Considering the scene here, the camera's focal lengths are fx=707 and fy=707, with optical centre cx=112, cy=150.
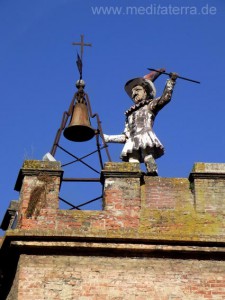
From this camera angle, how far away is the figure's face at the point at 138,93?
42.9 ft

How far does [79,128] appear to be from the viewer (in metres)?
12.6

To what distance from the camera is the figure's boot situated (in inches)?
464

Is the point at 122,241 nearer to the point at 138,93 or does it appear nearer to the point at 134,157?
the point at 134,157

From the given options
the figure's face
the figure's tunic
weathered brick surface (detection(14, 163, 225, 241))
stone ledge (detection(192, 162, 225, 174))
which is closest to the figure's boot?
the figure's tunic

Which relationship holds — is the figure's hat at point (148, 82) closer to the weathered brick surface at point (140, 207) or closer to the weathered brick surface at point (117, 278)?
the weathered brick surface at point (140, 207)

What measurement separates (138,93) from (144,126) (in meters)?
0.88

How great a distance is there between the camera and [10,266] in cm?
1070

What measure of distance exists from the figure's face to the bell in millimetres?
970

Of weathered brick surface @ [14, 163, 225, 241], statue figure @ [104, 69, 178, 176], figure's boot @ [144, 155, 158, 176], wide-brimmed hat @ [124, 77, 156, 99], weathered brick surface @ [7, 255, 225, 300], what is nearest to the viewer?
weathered brick surface @ [7, 255, 225, 300]

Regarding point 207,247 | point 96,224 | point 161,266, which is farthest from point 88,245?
point 207,247

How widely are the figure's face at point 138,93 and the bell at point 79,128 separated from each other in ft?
3.18

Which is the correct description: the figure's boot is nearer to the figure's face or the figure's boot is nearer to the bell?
the bell

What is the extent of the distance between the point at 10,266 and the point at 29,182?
1.36 meters

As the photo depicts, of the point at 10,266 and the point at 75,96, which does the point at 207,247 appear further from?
the point at 75,96
